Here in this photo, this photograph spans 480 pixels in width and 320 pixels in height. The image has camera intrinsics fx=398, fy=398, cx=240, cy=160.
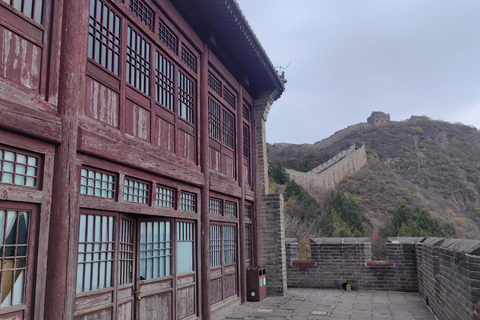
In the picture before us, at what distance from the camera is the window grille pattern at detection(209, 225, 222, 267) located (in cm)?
831

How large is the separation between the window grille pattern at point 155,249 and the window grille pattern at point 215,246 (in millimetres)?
1861

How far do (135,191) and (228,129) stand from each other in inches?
173

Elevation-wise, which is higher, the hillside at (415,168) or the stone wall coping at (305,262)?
the hillside at (415,168)

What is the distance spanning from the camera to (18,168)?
12.3ft

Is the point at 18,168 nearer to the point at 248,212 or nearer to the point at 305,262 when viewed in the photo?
the point at 248,212

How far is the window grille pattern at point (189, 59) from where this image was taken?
24.7 feet

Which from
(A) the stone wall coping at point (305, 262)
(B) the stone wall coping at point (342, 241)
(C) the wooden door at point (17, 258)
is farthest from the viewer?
(A) the stone wall coping at point (305, 262)

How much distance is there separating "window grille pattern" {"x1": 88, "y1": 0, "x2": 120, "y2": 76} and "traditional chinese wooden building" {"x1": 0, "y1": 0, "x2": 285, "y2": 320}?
2 cm

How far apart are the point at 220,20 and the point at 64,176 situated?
494 centimetres

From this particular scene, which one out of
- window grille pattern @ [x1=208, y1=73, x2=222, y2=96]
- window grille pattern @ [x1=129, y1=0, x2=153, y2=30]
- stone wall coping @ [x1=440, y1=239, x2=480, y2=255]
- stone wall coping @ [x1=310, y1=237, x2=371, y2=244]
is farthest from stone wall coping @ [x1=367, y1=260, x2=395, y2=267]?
window grille pattern @ [x1=129, y1=0, x2=153, y2=30]

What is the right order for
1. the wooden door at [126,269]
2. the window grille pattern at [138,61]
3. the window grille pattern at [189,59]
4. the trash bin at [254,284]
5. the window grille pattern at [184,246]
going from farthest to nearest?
the trash bin at [254,284] < the window grille pattern at [189,59] < the window grille pattern at [184,246] < the window grille pattern at [138,61] < the wooden door at [126,269]

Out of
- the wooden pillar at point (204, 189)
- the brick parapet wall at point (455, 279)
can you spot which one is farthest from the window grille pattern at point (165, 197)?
the brick parapet wall at point (455, 279)

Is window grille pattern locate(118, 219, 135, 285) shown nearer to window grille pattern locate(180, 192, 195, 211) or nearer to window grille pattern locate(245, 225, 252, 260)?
window grille pattern locate(180, 192, 195, 211)

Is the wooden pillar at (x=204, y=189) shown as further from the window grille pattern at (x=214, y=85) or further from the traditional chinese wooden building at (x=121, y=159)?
the window grille pattern at (x=214, y=85)
